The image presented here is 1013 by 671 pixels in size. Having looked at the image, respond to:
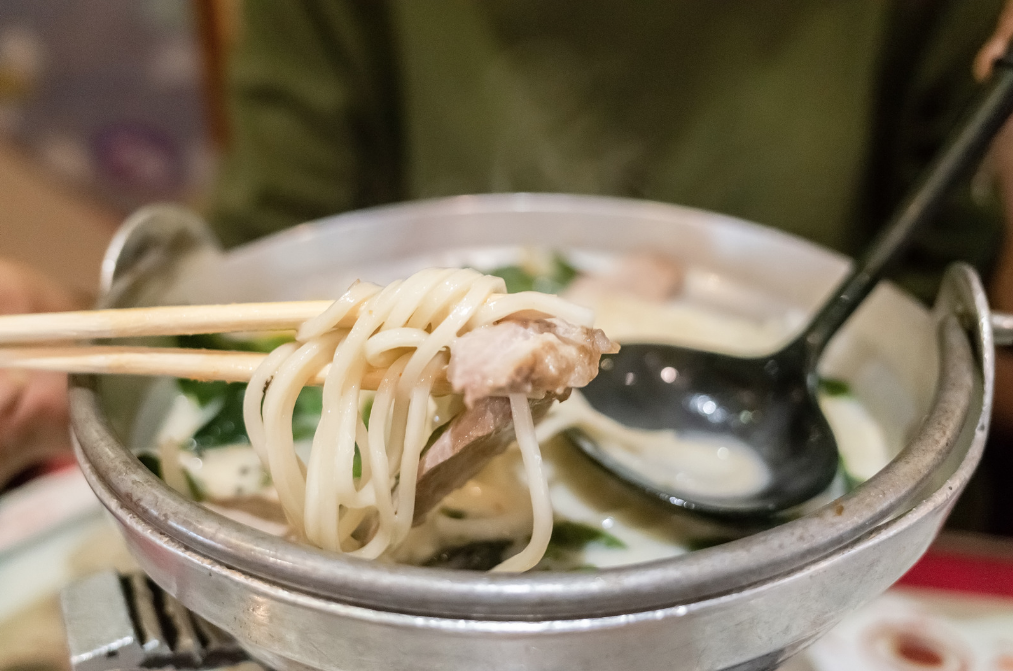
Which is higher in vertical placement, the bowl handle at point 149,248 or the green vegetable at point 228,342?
the bowl handle at point 149,248

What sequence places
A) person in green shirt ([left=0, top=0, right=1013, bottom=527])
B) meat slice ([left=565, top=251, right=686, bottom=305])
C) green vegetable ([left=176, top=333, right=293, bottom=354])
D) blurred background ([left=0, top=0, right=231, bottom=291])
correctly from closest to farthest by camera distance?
green vegetable ([left=176, top=333, right=293, bottom=354]) < meat slice ([left=565, top=251, right=686, bottom=305]) < person in green shirt ([left=0, top=0, right=1013, bottom=527]) < blurred background ([left=0, top=0, right=231, bottom=291])

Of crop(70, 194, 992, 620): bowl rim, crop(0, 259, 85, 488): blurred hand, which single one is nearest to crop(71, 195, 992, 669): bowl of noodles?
crop(70, 194, 992, 620): bowl rim

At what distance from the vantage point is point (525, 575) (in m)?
0.54

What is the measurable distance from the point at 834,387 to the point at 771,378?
0.61 feet

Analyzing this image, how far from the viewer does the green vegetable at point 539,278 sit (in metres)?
1.48

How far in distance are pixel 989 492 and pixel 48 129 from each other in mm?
4322

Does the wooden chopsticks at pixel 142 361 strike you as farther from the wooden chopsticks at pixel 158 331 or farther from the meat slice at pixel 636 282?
the meat slice at pixel 636 282

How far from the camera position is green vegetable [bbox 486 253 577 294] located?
58.2 inches

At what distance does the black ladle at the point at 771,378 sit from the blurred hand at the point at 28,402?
0.83 m

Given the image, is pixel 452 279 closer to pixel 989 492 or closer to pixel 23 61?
pixel 989 492

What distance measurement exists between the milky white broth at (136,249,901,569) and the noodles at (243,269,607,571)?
10 cm

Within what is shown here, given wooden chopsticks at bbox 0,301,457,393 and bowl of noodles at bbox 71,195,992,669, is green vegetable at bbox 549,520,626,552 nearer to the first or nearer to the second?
bowl of noodles at bbox 71,195,992,669

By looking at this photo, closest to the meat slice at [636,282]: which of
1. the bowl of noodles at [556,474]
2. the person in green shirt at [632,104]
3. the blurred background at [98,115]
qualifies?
the bowl of noodles at [556,474]

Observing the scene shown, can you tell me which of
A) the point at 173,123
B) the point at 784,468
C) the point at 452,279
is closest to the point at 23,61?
the point at 173,123
